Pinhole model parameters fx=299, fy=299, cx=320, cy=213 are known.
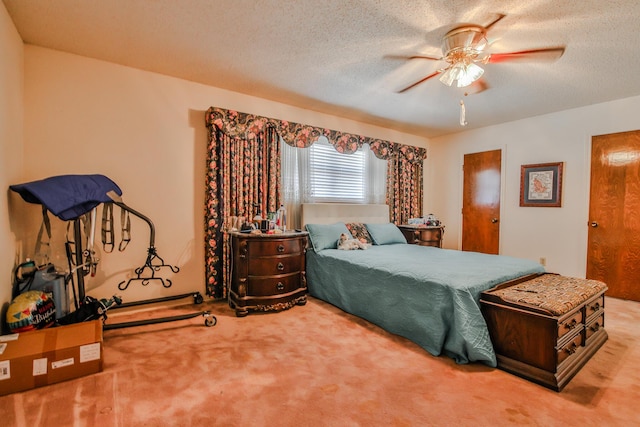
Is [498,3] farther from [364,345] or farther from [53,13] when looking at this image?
[53,13]

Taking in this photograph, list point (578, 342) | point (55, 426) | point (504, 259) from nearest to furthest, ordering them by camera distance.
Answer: point (55, 426)
point (578, 342)
point (504, 259)

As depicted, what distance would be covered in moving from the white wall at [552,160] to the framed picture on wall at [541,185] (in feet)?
0.23

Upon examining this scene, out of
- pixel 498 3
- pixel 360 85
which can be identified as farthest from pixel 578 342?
pixel 360 85

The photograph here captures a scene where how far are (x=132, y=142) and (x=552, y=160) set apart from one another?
5213mm

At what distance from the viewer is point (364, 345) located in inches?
92.4

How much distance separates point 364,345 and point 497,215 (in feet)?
11.6

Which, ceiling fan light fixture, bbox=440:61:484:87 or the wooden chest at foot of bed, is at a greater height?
ceiling fan light fixture, bbox=440:61:484:87

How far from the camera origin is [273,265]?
309 centimetres

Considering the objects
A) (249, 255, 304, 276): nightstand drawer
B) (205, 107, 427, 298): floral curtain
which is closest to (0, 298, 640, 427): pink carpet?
(249, 255, 304, 276): nightstand drawer

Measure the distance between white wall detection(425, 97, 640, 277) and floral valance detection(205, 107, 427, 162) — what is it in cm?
132

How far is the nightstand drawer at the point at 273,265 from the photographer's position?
303cm

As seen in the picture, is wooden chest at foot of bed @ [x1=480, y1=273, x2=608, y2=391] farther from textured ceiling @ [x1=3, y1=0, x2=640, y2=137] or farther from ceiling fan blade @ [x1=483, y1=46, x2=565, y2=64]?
textured ceiling @ [x1=3, y1=0, x2=640, y2=137]

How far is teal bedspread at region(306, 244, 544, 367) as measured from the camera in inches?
81.0

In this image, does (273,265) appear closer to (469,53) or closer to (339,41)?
(339,41)
